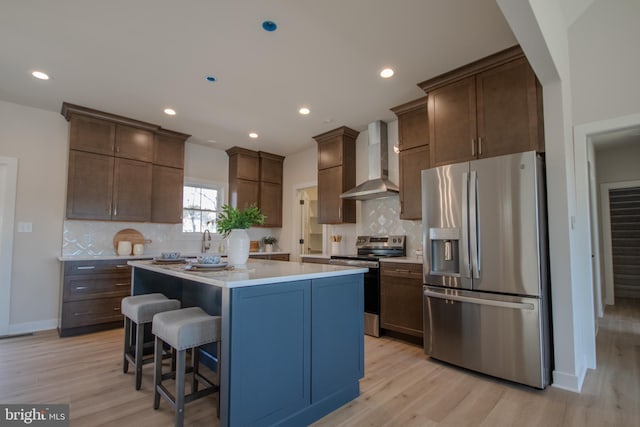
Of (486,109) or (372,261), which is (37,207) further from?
(486,109)

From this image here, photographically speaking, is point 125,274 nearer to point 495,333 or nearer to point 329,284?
point 329,284

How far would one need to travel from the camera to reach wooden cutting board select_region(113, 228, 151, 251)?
15.0 ft

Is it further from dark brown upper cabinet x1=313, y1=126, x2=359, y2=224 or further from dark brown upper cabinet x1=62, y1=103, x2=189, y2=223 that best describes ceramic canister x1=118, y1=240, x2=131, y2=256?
dark brown upper cabinet x1=313, y1=126, x2=359, y2=224

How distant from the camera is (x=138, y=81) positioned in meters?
3.35

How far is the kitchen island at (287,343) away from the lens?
166cm

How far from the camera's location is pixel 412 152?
3908 mm

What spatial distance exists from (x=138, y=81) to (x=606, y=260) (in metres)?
7.58

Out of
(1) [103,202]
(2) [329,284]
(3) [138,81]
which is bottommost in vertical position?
(2) [329,284]

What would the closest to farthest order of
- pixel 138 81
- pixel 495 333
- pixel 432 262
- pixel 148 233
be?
pixel 495 333
pixel 432 262
pixel 138 81
pixel 148 233

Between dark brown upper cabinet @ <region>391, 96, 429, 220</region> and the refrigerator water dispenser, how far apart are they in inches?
35.4

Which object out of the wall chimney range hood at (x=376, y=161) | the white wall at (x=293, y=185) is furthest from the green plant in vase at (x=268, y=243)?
the wall chimney range hood at (x=376, y=161)

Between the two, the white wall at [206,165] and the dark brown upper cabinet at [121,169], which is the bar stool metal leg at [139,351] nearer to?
the dark brown upper cabinet at [121,169]

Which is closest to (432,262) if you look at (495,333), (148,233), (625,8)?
(495,333)

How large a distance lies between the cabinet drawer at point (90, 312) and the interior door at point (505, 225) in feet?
13.5
